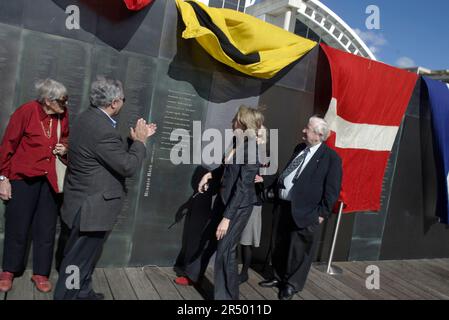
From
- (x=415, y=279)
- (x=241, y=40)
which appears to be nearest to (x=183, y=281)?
(x=241, y=40)

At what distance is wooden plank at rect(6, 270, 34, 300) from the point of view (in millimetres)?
2873

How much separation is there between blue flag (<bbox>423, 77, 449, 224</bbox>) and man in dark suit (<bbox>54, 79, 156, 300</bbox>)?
3855mm

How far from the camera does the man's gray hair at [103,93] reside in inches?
99.6

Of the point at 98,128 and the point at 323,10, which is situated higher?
the point at 323,10

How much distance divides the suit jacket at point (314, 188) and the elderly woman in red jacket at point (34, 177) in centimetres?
201

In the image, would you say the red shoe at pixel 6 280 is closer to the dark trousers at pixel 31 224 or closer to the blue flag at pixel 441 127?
the dark trousers at pixel 31 224

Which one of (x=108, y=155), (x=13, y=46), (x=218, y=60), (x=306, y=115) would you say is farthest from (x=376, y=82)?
(x=13, y=46)

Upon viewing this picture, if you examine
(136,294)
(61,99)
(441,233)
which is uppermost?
(61,99)

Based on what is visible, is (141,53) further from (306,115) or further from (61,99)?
(306,115)

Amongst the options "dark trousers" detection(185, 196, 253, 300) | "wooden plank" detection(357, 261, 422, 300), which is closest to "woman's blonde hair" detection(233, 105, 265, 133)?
"dark trousers" detection(185, 196, 253, 300)

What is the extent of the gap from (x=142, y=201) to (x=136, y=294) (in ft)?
2.77

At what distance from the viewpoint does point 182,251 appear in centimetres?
388

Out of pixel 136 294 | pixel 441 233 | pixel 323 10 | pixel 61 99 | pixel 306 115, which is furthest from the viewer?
pixel 323 10

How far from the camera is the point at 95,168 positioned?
2.54 m
